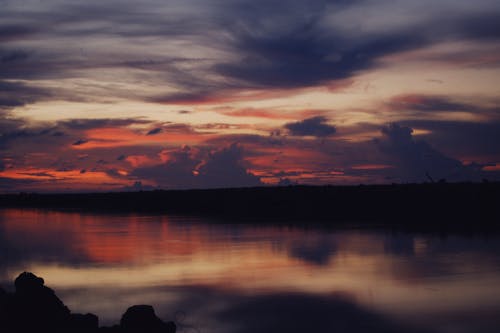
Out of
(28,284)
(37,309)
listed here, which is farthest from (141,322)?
(28,284)

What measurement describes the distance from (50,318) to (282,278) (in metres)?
9.42

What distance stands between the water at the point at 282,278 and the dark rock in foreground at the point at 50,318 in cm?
190

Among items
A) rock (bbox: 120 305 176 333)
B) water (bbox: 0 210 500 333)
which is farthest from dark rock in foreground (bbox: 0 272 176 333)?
water (bbox: 0 210 500 333)

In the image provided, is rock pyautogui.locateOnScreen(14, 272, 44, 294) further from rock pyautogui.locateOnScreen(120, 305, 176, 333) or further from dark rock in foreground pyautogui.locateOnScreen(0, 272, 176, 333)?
rock pyautogui.locateOnScreen(120, 305, 176, 333)

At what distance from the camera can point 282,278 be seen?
67.8 ft

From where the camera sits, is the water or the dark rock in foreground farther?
the water

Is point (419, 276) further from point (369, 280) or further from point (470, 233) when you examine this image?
point (470, 233)

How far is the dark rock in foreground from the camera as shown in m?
11.8

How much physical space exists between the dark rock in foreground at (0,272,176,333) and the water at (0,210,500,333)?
1.90m

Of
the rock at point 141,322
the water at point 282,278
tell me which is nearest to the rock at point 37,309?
the rock at point 141,322

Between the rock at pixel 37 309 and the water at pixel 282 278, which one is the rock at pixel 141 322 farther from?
the water at pixel 282 278

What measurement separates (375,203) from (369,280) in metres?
53.1

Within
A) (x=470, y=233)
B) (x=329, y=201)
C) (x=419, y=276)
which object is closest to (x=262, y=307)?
(x=419, y=276)

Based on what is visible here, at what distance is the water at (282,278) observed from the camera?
589 inches
